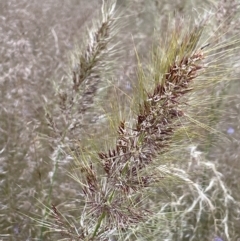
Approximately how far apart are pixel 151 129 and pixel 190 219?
123cm

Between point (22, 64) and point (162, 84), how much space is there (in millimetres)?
1555

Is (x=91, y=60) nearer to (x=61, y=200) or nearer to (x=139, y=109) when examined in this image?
(x=139, y=109)

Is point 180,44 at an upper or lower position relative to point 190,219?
upper

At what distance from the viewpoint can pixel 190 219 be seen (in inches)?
99.3

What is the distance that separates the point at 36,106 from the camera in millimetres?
2752

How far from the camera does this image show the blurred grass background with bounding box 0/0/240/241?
2307 mm

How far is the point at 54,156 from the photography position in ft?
6.84

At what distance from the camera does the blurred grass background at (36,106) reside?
2307 millimetres

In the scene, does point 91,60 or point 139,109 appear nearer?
point 139,109

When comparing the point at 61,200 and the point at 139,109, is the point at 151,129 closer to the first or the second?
the point at 139,109

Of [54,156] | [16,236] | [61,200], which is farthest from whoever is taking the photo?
[61,200]

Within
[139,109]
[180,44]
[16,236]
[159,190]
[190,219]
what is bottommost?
[190,219]

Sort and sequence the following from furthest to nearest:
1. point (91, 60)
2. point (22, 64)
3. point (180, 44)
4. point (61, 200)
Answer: point (22, 64)
point (61, 200)
point (91, 60)
point (180, 44)

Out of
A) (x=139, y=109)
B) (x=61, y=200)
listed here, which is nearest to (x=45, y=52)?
(x=61, y=200)
